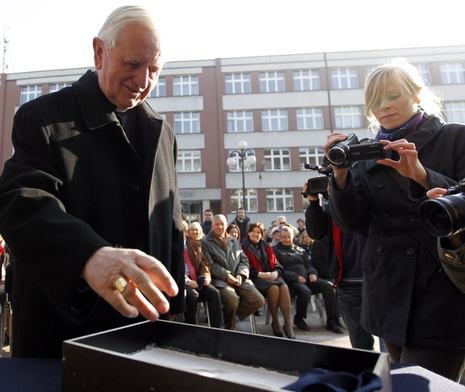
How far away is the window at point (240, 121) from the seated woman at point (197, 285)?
18.2 m

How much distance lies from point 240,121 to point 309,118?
4.18m

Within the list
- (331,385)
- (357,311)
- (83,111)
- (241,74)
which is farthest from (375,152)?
(241,74)

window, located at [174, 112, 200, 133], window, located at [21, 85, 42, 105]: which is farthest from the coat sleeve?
window, located at [21, 85, 42, 105]

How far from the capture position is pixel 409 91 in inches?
59.9

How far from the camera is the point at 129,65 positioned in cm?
116

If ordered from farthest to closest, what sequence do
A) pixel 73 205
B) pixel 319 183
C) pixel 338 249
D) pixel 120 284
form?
1. pixel 338 249
2. pixel 319 183
3. pixel 73 205
4. pixel 120 284

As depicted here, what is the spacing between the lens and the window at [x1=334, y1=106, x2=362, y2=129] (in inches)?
907

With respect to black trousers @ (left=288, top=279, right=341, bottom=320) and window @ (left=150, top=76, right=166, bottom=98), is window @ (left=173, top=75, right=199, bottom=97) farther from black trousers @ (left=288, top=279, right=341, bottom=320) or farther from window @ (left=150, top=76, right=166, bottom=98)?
black trousers @ (left=288, top=279, right=341, bottom=320)

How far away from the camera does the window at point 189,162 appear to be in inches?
907

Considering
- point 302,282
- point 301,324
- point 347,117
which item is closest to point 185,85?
point 347,117

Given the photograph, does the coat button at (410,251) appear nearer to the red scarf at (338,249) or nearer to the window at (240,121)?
the red scarf at (338,249)

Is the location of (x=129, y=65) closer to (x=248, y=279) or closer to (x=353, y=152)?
(x=353, y=152)

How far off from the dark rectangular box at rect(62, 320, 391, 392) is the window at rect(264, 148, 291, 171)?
22.3 meters

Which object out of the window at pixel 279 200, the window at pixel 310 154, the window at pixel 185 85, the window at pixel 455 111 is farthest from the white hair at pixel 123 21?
the window at pixel 455 111
